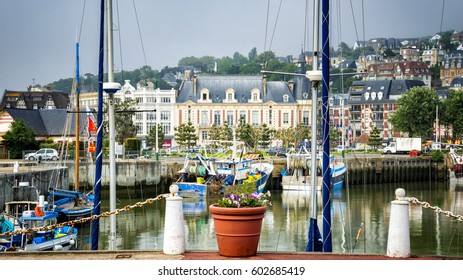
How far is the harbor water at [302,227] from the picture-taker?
34.5 meters

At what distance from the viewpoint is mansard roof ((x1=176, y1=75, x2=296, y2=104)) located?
120062 mm

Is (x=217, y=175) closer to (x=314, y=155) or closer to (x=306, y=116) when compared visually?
(x=314, y=155)

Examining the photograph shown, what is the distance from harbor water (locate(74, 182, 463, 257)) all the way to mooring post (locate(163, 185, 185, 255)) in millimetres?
13132

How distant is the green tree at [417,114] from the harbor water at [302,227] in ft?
167

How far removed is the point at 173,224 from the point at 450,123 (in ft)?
358

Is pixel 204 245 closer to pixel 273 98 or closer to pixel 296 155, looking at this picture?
pixel 296 155

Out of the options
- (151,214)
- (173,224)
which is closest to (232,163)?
(151,214)

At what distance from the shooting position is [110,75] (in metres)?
19.4

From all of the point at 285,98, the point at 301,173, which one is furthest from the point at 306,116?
the point at 301,173

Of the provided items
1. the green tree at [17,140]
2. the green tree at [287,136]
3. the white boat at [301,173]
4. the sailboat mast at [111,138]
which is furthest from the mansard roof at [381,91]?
the sailboat mast at [111,138]

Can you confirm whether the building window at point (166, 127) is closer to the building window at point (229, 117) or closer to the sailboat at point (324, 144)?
→ the building window at point (229, 117)

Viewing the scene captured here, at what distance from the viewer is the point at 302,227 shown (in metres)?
42.6
